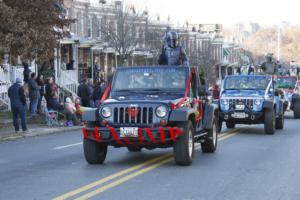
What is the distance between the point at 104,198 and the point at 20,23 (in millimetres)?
13160

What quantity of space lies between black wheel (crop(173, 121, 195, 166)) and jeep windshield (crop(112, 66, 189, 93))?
1.29 meters

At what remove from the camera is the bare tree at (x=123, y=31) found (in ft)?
128

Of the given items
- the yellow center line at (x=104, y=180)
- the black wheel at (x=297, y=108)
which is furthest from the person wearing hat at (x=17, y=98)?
the black wheel at (x=297, y=108)

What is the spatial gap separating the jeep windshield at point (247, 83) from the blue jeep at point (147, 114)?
8.26m

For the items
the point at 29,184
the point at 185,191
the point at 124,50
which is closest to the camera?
the point at 185,191

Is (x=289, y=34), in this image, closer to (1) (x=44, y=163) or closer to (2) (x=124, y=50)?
(2) (x=124, y=50)

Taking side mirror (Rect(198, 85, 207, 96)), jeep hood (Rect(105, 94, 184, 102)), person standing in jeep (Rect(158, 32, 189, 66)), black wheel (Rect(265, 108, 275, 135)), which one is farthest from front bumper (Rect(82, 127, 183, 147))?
black wheel (Rect(265, 108, 275, 135))

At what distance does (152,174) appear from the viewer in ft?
35.7

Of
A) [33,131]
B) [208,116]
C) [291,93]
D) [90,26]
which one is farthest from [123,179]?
[90,26]

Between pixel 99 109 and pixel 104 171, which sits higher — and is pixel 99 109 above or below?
above

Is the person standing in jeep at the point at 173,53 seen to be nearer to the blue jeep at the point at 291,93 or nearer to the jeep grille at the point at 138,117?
the jeep grille at the point at 138,117

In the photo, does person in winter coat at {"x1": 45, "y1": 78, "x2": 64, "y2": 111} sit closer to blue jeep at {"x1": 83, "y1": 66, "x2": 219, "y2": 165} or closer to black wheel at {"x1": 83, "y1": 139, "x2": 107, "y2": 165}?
blue jeep at {"x1": 83, "y1": 66, "x2": 219, "y2": 165}

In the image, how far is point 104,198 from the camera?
342 inches

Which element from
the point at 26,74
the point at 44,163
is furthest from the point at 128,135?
the point at 26,74
